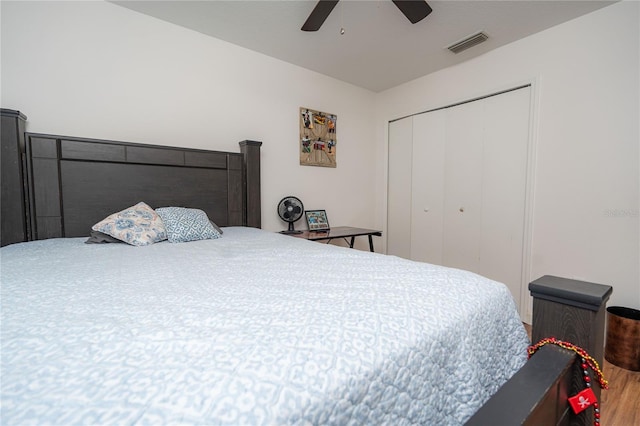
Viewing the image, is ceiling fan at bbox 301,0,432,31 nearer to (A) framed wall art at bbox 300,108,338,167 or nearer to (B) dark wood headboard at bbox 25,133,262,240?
(B) dark wood headboard at bbox 25,133,262,240

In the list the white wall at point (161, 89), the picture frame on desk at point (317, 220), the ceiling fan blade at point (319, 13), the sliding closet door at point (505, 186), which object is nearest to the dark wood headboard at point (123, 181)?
the white wall at point (161, 89)

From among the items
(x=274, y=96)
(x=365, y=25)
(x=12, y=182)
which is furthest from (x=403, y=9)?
(x=12, y=182)

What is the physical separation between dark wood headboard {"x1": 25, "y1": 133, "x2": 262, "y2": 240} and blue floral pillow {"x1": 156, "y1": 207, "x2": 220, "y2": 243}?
0.35m

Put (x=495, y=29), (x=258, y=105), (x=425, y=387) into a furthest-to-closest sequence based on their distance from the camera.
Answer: (x=258, y=105) → (x=495, y=29) → (x=425, y=387)

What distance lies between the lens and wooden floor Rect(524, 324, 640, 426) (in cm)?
136

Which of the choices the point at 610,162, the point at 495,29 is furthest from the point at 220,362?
the point at 495,29

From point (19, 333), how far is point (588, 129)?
3.19m

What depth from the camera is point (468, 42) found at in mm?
2449

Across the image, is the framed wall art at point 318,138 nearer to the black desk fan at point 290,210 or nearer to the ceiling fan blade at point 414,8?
the black desk fan at point 290,210

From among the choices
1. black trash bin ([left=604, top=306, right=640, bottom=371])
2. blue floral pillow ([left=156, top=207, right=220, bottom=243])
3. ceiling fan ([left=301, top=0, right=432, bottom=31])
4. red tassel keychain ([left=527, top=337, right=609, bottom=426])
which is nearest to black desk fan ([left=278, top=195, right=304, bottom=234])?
blue floral pillow ([left=156, top=207, right=220, bottom=243])

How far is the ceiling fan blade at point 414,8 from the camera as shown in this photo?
5.12 feet

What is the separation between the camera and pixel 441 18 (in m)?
2.12

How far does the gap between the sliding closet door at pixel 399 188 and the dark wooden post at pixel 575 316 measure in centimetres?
269

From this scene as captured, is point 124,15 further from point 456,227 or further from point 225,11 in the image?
point 456,227
